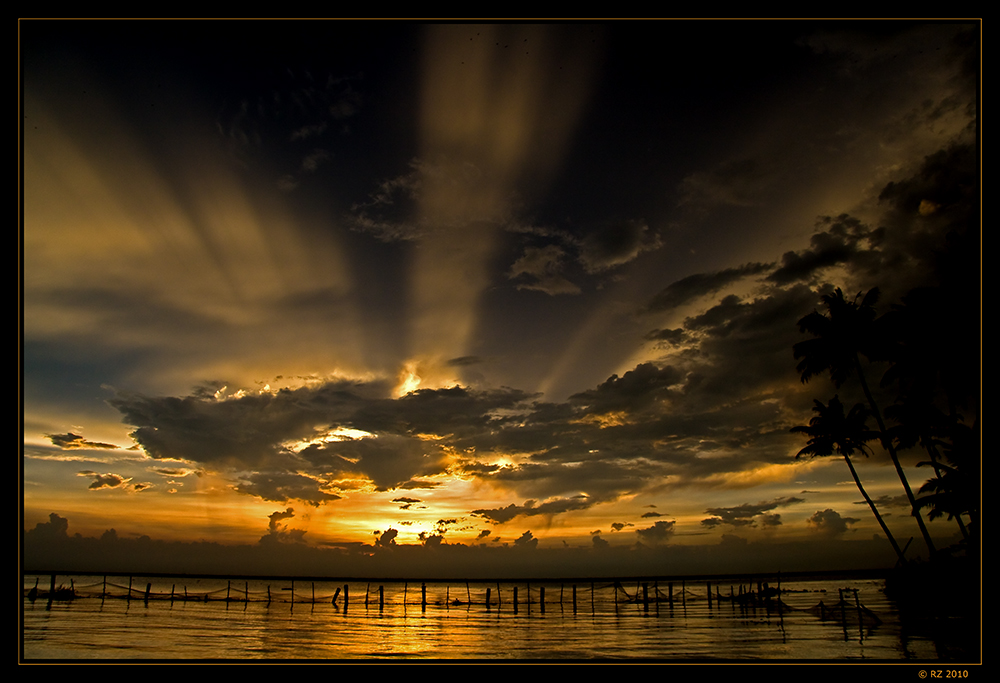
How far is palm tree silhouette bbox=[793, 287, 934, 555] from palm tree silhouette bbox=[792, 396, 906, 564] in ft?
12.9

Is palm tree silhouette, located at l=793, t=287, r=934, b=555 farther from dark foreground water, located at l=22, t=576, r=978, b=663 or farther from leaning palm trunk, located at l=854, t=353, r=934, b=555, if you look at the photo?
dark foreground water, located at l=22, t=576, r=978, b=663

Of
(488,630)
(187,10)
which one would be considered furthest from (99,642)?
(187,10)

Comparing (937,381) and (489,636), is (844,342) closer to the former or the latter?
(937,381)

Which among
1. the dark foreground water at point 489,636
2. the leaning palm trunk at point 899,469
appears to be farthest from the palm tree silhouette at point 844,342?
the dark foreground water at point 489,636

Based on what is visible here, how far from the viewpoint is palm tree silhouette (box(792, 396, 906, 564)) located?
35281 mm

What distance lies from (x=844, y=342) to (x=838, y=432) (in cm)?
754

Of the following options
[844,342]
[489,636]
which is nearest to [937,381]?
[844,342]

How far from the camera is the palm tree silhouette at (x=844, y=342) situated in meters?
30.9

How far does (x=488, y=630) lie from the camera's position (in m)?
36.6

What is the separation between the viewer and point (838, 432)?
36000 mm

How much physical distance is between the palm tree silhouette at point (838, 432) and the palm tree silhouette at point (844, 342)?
12.9ft
